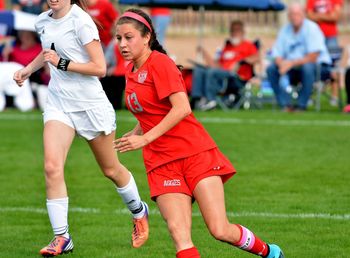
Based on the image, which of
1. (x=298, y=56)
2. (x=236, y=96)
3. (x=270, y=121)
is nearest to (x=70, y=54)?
(x=270, y=121)

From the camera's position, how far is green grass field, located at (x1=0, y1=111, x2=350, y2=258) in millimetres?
8414

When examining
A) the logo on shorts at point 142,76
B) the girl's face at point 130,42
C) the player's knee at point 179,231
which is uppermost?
the girl's face at point 130,42

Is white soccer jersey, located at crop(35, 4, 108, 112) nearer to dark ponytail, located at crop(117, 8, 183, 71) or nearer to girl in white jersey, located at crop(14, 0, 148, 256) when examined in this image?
girl in white jersey, located at crop(14, 0, 148, 256)

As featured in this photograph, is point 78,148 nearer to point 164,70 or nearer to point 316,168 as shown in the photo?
point 316,168

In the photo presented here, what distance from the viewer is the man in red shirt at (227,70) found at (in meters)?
20.0

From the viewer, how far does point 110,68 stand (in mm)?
19766

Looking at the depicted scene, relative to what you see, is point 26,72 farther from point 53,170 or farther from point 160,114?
point 160,114

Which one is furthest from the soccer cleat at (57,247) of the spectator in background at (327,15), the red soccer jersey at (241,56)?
the spectator in background at (327,15)

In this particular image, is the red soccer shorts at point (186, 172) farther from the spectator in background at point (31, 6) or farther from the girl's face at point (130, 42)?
the spectator in background at point (31, 6)

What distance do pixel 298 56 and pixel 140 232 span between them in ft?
37.7

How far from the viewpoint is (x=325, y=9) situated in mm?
21875

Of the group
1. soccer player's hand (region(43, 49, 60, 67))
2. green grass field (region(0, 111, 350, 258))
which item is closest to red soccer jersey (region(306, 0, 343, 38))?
green grass field (region(0, 111, 350, 258))

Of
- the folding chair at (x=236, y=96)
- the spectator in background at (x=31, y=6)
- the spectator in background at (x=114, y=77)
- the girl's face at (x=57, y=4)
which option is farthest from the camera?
the spectator in background at (x=31, y=6)

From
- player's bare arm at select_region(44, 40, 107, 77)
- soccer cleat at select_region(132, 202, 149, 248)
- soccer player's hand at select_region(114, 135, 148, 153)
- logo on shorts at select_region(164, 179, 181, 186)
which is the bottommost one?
soccer cleat at select_region(132, 202, 149, 248)
